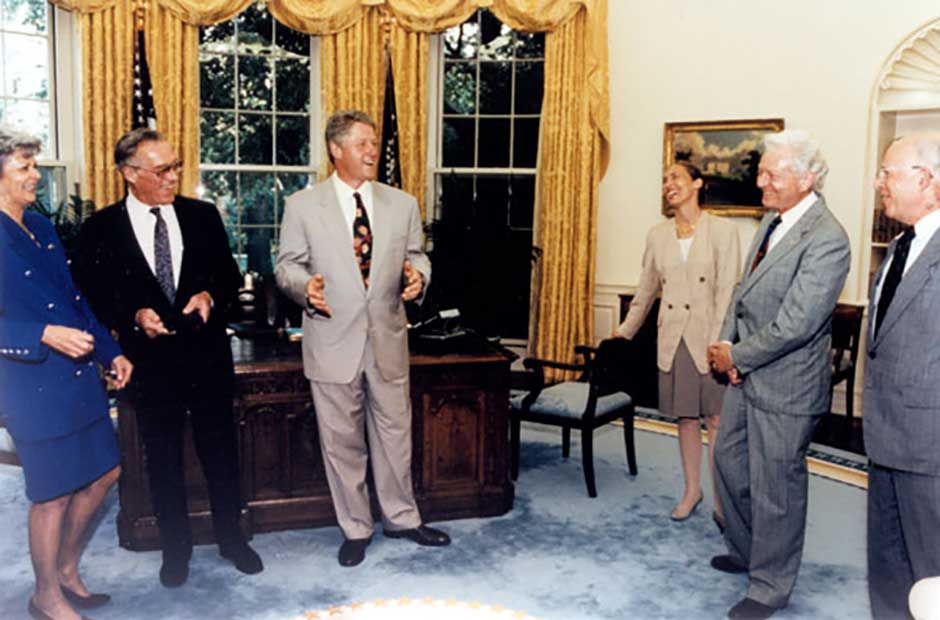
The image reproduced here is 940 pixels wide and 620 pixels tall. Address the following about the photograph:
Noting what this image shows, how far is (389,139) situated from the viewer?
627cm

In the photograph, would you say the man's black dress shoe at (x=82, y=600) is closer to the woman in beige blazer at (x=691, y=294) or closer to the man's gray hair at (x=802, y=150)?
the woman in beige blazer at (x=691, y=294)

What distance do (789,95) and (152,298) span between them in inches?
184

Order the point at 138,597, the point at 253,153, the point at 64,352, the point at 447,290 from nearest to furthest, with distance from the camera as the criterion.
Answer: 1. the point at 64,352
2. the point at 138,597
3. the point at 447,290
4. the point at 253,153

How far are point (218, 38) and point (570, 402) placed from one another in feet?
13.4

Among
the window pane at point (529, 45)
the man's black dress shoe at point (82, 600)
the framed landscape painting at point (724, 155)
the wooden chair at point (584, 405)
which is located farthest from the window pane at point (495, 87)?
the man's black dress shoe at point (82, 600)

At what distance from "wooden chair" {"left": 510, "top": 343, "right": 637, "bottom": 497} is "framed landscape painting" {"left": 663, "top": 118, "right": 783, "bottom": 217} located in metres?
2.26

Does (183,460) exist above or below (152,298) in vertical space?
below

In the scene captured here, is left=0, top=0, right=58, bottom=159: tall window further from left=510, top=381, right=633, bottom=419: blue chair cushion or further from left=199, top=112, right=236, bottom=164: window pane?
left=510, top=381, right=633, bottom=419: blue chair cushion

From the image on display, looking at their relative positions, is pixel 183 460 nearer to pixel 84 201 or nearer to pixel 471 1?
Result: pixel 84 201

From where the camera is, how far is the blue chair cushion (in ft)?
14.0

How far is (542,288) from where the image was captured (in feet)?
22.1

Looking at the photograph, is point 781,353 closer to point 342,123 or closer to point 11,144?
point 342,123

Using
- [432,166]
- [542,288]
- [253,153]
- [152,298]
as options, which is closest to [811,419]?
[152,298]

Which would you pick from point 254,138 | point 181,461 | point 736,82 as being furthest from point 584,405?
point 254,138
